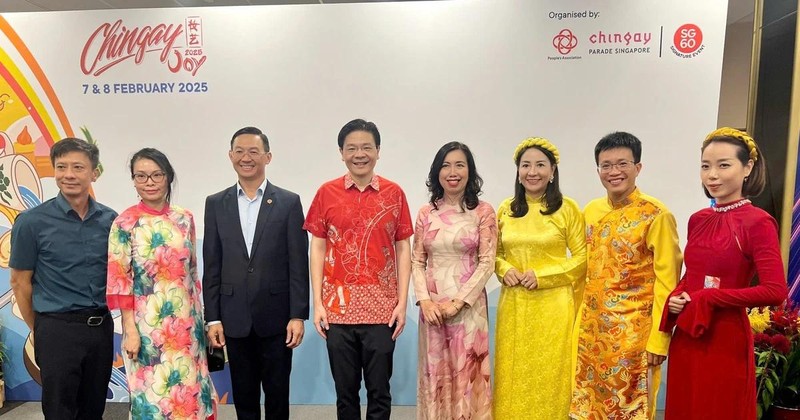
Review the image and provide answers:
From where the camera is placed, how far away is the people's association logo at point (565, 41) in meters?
3.22

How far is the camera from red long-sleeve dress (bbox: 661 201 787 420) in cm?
183

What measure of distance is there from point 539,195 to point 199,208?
237cm

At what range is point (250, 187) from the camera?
2465 millimetres

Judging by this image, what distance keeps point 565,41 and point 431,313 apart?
2.10m

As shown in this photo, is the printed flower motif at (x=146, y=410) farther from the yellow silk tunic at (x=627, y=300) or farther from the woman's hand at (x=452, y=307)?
the yellow silk tunic at (x=627, y=300)

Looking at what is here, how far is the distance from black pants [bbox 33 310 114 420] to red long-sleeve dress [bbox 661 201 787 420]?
8.88ft

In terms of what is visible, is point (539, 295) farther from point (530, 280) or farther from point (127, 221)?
point (127, 221)

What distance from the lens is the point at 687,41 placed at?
3.16 meters

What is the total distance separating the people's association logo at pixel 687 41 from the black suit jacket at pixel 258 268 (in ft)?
8.78

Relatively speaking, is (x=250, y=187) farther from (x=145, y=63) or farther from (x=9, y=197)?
(x=9, y=197)

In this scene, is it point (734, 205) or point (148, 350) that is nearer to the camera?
point (734, 205)

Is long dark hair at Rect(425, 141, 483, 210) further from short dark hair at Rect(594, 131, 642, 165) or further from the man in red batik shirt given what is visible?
short dark hair at Rect(594, 131, 642, 165)

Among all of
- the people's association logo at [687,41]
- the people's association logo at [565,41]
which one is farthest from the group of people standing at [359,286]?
the people's association logo at [687,41]

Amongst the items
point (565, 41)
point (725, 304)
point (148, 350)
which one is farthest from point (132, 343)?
point (565, 41)
